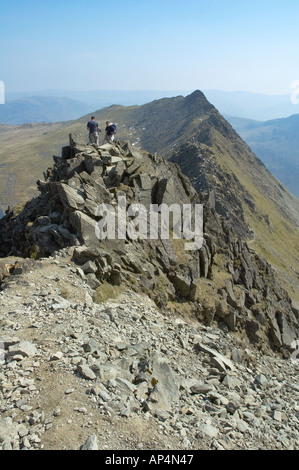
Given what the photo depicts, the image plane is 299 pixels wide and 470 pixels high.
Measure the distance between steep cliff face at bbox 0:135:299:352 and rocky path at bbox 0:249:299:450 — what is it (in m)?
2.42

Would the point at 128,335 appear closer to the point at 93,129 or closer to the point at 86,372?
the point at 86,372

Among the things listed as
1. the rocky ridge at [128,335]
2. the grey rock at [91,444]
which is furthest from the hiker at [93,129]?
the grey rock at [91,444]

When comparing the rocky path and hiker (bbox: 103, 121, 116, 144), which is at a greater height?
hiker (bbox: 103, 121, 116, 144)

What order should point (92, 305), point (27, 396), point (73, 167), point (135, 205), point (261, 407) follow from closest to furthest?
point (27, 396), point (261, 407), point (92, 305), point (135, 205), point (73, 167)

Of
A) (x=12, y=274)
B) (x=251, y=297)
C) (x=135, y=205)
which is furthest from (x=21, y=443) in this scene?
(x=251, y=297)

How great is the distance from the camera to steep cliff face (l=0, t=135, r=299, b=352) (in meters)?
23.2

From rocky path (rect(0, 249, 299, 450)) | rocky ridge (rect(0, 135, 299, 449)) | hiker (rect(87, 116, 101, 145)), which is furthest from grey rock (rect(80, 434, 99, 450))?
hiker (rect(87, 116, 101, 145))

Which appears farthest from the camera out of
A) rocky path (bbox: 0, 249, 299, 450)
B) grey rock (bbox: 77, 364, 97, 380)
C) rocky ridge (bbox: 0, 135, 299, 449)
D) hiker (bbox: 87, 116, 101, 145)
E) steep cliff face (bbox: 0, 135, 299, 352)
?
hiker (bbox: 87, 116, 101, 145)

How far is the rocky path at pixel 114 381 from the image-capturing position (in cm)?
1036

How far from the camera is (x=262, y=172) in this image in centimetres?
16450

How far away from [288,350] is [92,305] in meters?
25.1

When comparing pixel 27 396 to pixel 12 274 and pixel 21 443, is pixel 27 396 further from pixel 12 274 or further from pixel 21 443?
pixel 12 274

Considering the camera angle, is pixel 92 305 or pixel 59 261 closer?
pixel 92 305

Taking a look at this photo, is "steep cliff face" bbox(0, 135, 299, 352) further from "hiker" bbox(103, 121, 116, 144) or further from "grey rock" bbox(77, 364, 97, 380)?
"grey rock" bbox(77, 364, 97, 380)
